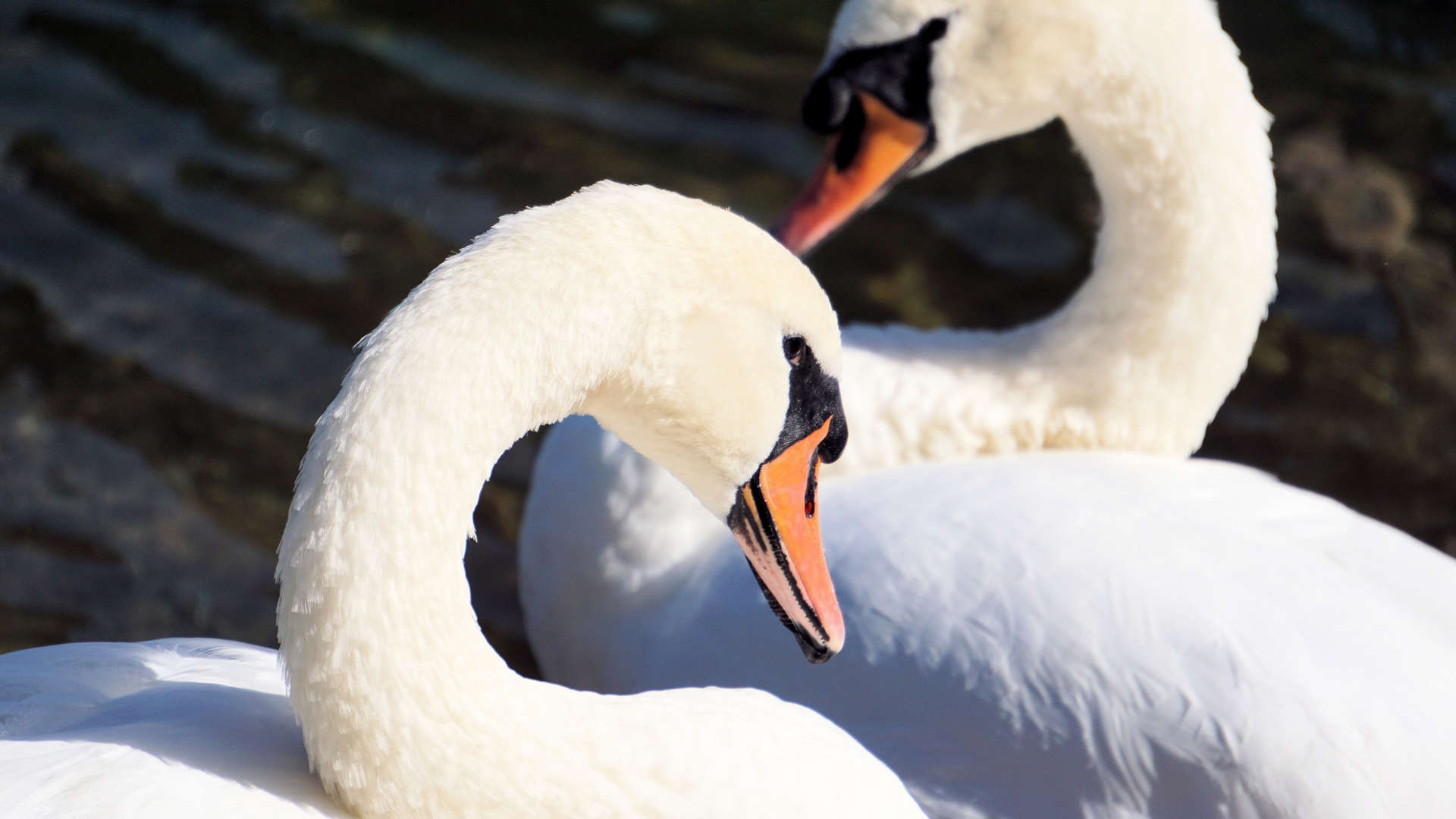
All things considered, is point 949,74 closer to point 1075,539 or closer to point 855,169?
point 855,169

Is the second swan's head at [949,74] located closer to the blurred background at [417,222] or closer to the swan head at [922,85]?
the swan head at [922,85]

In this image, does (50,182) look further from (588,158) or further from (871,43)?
(871,43)

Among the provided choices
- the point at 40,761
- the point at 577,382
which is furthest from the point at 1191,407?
the point at 40,761

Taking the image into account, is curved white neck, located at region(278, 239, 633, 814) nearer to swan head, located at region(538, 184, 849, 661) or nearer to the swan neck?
swan head, located at region(538, 184, 849, 661)

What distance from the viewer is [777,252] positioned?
241cm

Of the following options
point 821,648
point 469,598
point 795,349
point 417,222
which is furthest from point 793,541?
point 417,222

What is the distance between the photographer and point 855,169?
13.4 ft

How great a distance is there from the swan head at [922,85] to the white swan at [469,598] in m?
1.56

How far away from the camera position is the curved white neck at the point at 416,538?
2.10 metres

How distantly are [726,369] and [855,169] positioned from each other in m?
1.79

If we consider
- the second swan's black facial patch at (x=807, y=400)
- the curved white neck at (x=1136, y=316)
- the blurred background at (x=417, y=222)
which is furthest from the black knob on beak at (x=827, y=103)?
the blurred background at (x=417, y=222)

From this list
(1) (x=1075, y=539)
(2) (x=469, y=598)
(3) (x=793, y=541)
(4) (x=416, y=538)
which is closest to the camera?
(4) (x=416, y=538)

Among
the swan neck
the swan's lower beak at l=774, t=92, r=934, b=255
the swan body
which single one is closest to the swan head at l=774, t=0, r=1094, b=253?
the swan's lower beak at l=774, t=92, r=934, b=255

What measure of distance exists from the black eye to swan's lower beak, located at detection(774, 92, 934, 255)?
1.59 metres
